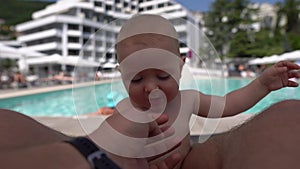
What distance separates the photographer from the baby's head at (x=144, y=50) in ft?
2.56

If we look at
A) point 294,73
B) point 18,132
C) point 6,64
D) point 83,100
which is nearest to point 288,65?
point 294,73

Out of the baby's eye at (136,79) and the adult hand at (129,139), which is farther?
the baby's eye at (136,79)

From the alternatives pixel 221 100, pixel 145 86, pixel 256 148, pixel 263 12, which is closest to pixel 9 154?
pixel 256 148

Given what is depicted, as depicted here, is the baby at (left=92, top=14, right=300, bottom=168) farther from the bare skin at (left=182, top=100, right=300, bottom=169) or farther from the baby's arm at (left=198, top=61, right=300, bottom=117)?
the bare skin at (left=182, top=100, right=300, bottom=169)

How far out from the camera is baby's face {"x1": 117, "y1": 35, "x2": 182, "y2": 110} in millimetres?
735

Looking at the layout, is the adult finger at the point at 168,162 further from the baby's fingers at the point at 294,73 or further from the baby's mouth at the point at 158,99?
the baby's fingers at the point at 294,73

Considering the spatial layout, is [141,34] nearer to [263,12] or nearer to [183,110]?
[183,110]

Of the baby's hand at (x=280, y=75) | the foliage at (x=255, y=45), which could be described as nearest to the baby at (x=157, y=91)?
the baby's hand at (x=280, y=75)

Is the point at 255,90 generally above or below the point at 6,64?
above

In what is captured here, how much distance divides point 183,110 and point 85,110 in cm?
33

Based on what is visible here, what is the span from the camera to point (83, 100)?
1043 mm

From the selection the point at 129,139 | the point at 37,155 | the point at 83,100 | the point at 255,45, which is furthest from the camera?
the point at 255,45

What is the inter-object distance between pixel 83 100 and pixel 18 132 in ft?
1.57

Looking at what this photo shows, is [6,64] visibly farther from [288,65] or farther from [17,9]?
[17,9]
